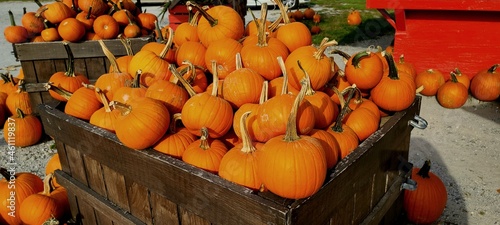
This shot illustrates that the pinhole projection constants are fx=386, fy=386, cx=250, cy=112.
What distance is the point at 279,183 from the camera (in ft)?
4.94

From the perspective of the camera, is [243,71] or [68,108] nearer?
[243,71]

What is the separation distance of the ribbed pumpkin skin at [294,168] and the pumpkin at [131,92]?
0.99 meters

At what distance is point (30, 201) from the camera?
291 centimetres

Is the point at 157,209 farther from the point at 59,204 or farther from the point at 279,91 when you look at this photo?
the point at 59,204

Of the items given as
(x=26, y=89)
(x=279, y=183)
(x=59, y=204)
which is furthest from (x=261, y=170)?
(x=26, y=89)

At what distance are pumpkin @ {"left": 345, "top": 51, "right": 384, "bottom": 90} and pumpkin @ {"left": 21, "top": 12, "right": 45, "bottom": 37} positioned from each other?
4177 millimetres

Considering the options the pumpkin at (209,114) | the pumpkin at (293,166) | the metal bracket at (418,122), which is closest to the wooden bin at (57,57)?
the pumpkin at (209,114)

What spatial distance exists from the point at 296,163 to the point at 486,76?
512 cm

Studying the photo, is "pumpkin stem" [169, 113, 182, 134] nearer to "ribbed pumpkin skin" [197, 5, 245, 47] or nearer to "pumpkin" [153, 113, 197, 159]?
"pumpkin" [153, 113, 197, 159]

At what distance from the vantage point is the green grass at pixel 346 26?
10172 mm

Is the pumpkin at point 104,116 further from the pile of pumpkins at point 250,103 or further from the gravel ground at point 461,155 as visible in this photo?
the gravel ground at point 461,155

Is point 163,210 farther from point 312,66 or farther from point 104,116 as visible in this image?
point 312,66

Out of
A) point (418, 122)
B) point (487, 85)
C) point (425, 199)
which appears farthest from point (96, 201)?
point (487, 85)

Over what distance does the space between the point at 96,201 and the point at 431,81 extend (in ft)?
16.3
